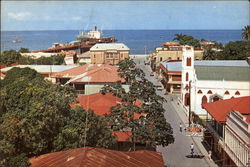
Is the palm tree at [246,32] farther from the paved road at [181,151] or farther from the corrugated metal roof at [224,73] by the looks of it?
the paved road at [181,151]

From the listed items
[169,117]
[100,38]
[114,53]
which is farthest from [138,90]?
[100,38]

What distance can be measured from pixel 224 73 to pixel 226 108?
14140mm

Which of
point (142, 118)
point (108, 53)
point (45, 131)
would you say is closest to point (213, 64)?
point (108, 53)

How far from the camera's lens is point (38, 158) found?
17.4 meters

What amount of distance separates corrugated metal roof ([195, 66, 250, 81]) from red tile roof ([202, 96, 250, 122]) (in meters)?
12.0

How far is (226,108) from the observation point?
88.9 feet

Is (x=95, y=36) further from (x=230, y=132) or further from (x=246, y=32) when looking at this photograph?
(x=230, y=132)

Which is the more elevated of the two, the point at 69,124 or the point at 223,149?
the point at 69,124

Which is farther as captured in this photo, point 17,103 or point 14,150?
point 17,103

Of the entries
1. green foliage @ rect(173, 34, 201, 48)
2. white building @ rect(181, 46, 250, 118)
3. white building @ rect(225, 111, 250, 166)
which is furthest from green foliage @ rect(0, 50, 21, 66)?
white building @ rect(225, 111, 250, 166)

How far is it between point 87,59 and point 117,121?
46.9 metres

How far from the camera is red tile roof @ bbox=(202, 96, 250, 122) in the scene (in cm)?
2600

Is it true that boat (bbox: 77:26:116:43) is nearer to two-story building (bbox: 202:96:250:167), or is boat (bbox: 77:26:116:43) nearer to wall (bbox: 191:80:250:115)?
wall (bbox: 191:80:250:115)

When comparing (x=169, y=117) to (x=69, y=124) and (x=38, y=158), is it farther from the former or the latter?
(x=38, y=158)
